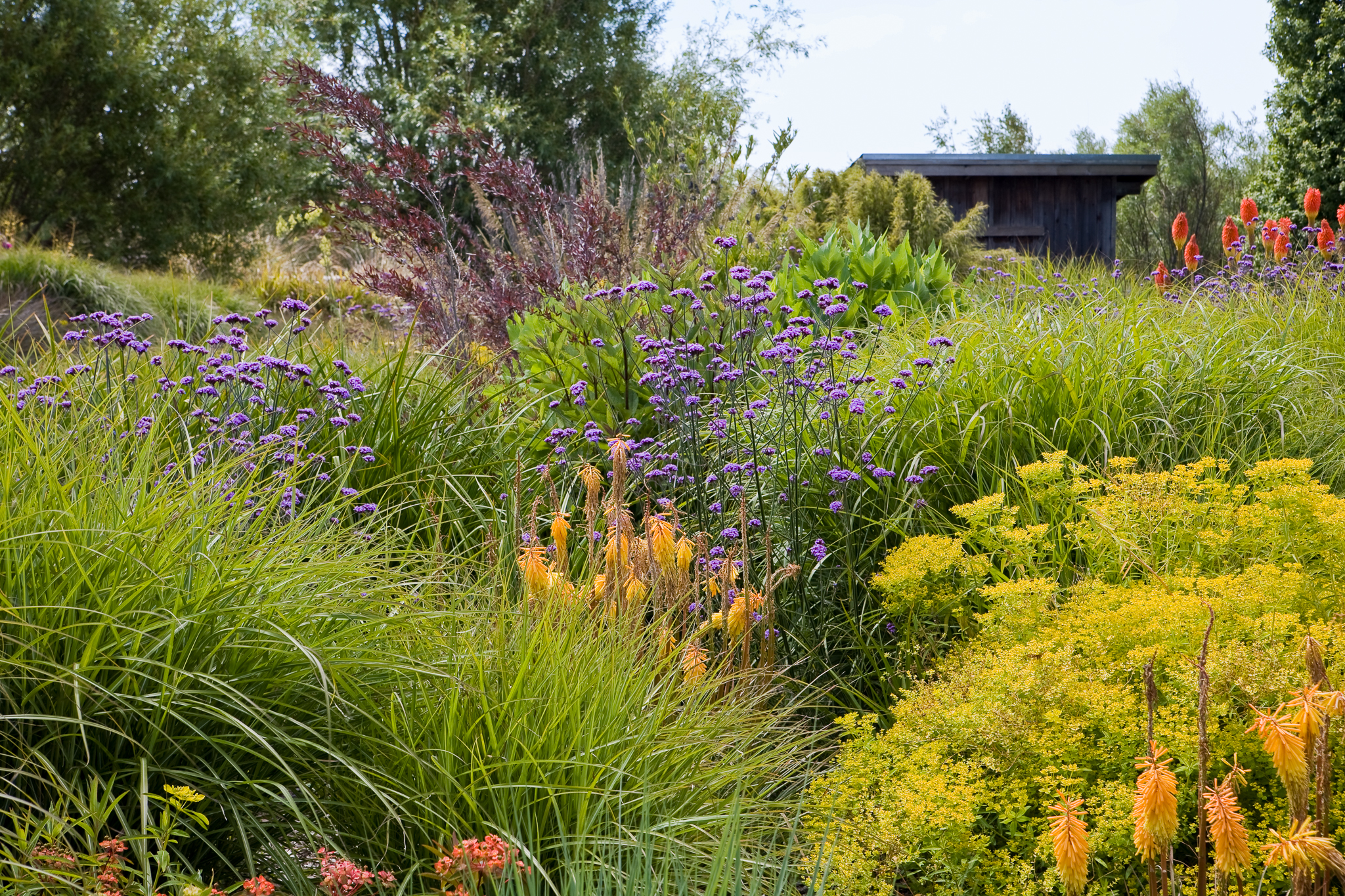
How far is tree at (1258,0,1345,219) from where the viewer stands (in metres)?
18.5

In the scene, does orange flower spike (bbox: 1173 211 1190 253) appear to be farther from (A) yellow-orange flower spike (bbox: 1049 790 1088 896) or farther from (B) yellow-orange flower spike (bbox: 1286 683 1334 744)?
→ (A) yellow-orange flower spike (bbox: 1049 790 1088 896)

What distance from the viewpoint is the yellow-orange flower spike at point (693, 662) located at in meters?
2.72

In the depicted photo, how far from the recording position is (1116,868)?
2225 millimetres

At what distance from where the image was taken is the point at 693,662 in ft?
8.97

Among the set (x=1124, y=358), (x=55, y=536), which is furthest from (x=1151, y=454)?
(x=55, y=536)

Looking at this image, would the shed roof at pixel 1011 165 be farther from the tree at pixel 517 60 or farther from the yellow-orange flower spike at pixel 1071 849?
the yellow-orange flower spike at pixel 1071 849

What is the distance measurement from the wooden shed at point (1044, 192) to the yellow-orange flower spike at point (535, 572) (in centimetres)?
1515

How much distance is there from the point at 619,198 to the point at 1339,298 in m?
4.21

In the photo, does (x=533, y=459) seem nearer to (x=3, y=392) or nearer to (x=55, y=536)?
(x=3, y=392)

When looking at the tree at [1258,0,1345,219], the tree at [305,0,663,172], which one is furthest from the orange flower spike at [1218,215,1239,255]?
the tree at [305,0,663,172]

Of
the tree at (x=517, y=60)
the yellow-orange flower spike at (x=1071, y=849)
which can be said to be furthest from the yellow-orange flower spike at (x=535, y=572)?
the tree at (x=517, y=60)

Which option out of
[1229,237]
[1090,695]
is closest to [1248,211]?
[1229,237]

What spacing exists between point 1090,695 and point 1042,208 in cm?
1702

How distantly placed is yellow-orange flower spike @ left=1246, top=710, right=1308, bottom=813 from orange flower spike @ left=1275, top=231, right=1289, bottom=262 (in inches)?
269
